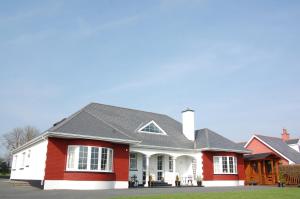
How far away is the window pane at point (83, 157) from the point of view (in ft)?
62.5

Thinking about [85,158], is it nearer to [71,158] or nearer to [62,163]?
[71,158]

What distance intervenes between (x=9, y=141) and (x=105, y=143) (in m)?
57.8

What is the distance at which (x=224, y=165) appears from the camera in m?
27.2

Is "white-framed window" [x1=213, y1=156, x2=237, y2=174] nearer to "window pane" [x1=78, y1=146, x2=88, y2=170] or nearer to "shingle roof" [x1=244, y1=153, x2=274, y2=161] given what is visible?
"shingle roof" [x1=244, y1=153, x2=274, y2=161]

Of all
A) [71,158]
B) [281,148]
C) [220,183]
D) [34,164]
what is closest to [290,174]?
[220,183]

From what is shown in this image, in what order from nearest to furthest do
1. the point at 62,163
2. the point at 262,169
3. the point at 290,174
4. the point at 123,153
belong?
the point at 62,163 → the point at 123,153 → the point at 290,174 → the point at 262,169

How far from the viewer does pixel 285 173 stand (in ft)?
83.4

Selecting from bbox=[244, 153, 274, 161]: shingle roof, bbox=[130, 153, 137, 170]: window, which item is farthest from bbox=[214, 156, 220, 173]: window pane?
bbox=[130, 153, 137, 170]: window

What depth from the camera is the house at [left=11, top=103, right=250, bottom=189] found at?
19016 millimetres

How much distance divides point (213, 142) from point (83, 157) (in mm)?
13053

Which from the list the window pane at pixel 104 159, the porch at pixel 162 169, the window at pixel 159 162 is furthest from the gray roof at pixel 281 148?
the window pane at pixel 104 159

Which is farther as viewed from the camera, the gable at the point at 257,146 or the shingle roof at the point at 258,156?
the gable at the point at 257,146

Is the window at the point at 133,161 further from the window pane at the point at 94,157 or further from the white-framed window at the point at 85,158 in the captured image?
the window pane at the point at 94,157

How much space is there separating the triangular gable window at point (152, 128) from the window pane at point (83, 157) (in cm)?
758
